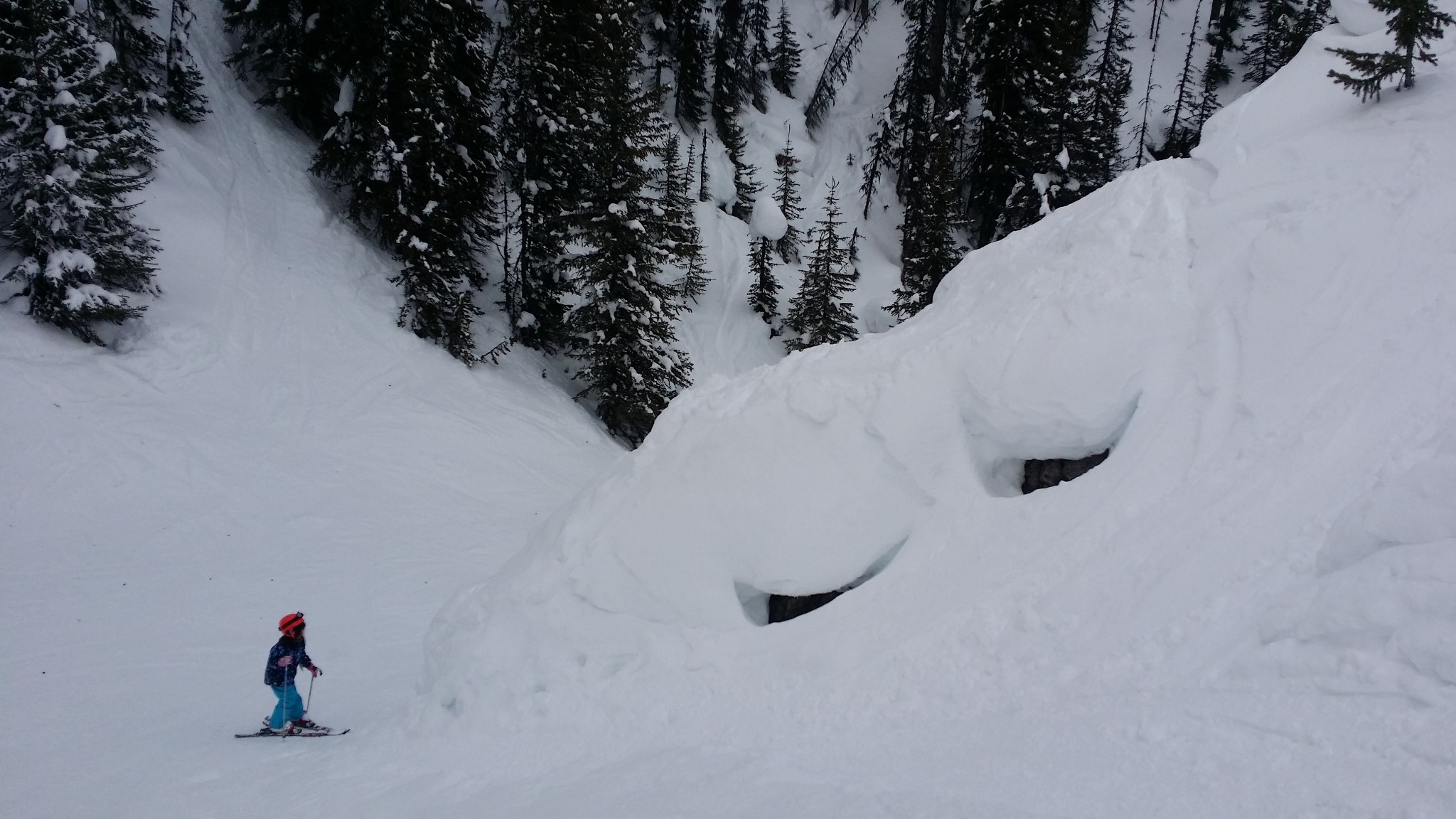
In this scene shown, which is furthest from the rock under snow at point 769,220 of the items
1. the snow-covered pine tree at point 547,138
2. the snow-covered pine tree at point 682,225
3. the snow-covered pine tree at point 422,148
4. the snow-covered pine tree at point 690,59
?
the snow-covered pine tree at point 422,148

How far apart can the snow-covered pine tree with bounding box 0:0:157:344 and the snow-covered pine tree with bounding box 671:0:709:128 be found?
2221 cm

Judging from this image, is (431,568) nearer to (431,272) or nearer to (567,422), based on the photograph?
(567,422)

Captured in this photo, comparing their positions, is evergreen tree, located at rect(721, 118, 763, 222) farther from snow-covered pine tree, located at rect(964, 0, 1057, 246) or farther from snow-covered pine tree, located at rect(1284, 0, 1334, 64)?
snow-covered pine tree, located at rect(1284, 0, 1334, 64)

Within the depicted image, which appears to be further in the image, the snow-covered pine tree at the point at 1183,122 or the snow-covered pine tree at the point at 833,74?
the snow-covered pine tree at the point at 833,74

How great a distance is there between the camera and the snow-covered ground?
387cm

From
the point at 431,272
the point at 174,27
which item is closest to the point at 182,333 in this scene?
the point at 431,272

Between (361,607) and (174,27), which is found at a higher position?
(174,27)

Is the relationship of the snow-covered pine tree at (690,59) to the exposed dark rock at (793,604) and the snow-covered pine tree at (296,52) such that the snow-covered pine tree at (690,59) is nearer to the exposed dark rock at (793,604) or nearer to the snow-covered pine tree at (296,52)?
the snow-covered pine tree at (296,52)

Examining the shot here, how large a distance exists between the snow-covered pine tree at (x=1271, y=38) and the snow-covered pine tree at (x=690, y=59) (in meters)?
24.8

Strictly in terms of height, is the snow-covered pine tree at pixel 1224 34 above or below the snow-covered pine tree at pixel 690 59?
above

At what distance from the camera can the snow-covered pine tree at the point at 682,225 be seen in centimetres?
2222

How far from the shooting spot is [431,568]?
43.1 ft

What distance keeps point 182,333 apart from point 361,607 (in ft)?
32.0

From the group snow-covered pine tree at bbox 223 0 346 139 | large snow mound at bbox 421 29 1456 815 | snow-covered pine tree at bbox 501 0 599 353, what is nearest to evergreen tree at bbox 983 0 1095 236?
snow-covered pine tree at bbox 501 0 599 353
